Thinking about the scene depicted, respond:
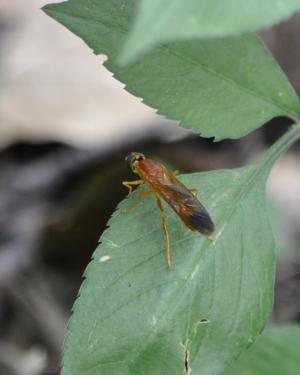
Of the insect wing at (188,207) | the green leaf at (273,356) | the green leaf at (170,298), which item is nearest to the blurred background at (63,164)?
the green leaf at (273,356)

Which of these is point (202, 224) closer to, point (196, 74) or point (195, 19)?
point (196, 74)

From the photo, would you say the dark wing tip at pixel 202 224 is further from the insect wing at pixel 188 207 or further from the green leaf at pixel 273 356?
the green leaf at pixel 273 356

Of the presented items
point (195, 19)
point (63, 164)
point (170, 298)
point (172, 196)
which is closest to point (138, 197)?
point (172, 196)

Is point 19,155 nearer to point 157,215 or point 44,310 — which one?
point 44,310

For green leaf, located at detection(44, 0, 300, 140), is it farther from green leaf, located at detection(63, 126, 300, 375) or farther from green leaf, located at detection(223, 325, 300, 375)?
green leaf, located at detection(223, 325, 300, 375)

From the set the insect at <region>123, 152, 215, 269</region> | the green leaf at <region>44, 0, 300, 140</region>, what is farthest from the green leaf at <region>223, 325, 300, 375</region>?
the green leaf at <region>44, 0, 300, 140</region>

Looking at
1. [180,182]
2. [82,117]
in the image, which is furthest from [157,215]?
[82,117]
